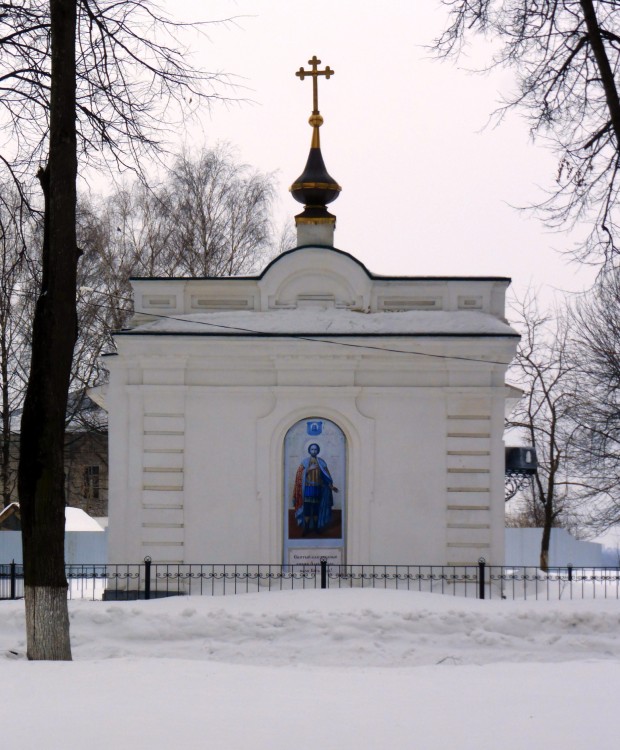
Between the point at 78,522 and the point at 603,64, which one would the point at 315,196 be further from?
the point at 78,522

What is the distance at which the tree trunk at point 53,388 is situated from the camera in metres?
9.34

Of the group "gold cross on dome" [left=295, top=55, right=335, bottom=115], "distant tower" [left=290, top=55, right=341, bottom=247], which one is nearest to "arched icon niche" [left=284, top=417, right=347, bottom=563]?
"distant tower" [left=290, top=55, right=341, bottom=247]

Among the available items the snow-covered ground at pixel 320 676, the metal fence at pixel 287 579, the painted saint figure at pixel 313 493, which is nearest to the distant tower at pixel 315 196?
the painted saint figure at pixel 313 493

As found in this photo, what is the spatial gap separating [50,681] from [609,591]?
450 inches

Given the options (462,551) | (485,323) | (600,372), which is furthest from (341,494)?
(600,372)

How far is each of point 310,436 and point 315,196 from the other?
372 cm

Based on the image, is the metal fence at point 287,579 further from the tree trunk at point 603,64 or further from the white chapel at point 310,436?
the tree trunk at point 603,64

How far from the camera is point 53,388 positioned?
30.9ft

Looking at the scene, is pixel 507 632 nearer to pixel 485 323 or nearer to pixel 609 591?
pixel 485 323

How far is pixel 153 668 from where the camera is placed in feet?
27.8

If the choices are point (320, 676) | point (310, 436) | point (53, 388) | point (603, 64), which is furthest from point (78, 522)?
point (603, 64)

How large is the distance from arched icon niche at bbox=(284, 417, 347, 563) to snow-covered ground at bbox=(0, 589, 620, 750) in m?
1.65

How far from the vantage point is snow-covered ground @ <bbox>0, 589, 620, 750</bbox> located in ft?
20.8

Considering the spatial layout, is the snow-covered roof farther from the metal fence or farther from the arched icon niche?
the arched icon niche
